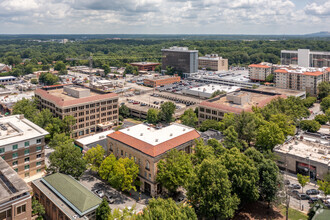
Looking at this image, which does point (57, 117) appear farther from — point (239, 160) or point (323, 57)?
point (323, 57)

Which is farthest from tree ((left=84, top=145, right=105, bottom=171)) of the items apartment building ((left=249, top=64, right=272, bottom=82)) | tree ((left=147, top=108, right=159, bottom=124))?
apartment building ((left=249, top=64, right=272, bottom=82))

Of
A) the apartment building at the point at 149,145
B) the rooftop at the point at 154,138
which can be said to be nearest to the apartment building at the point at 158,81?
the rooftop at the point at 154,138

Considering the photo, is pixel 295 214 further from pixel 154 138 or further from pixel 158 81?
pixel 158 81

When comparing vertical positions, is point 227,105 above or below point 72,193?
above

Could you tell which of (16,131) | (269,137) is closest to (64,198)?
(16,131)

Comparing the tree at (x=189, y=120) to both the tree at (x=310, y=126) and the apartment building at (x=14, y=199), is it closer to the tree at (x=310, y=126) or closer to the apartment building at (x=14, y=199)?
the tree at (x=310, y=126)

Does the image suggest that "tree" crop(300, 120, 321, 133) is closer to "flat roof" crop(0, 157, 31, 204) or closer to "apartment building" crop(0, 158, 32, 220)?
"flat roof" crop(0, 157, 31, 204)
